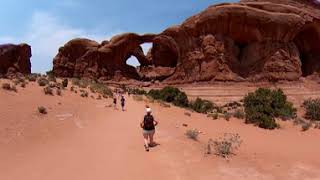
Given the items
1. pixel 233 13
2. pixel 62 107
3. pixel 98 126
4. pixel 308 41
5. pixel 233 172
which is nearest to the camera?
pixel 233 172

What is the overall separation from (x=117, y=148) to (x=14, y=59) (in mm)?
49839

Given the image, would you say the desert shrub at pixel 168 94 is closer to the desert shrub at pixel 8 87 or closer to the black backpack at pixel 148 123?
the desert shrub at pixel 8 87

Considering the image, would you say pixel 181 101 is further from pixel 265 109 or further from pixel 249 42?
pixel 249 42

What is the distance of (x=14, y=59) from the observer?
60.7 metres

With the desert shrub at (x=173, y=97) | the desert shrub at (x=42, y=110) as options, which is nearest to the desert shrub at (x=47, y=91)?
the desert shrub at (x=42, y=110)

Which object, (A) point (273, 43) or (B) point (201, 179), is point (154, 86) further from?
(B) point (201, 179)

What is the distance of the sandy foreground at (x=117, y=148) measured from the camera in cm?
1177

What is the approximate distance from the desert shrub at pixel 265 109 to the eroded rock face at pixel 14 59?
121ft

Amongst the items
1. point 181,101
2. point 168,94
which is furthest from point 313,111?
point 168,94

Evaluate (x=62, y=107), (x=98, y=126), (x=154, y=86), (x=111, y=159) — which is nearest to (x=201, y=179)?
(x=111, y=159)

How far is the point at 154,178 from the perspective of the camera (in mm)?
11086

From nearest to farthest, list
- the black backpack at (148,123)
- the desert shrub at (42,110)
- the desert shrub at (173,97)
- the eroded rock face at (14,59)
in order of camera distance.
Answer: the black backpack at (148,123), the desert shrub at (42,110), the desert shrub at (173,97), the eroded rock face at (14,59)

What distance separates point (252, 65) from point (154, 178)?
3724 centimetres

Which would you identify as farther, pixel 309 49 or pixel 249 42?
pixel 309 49
